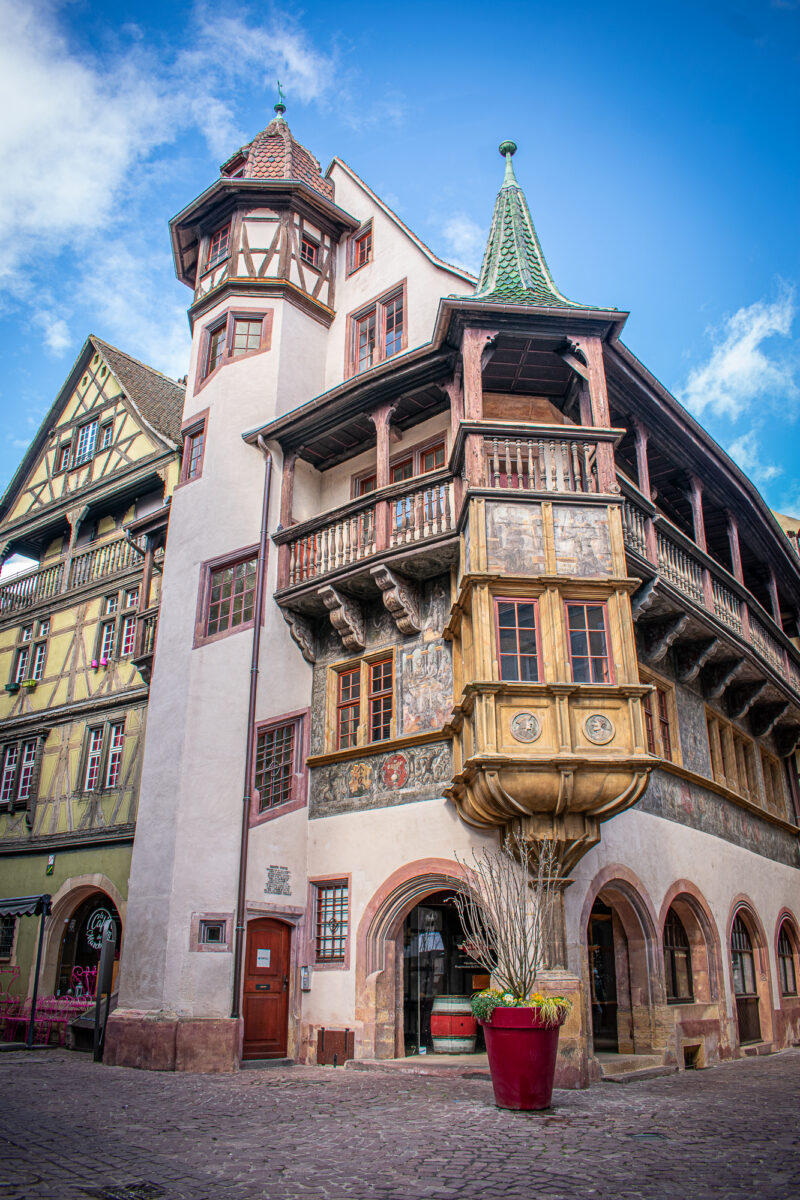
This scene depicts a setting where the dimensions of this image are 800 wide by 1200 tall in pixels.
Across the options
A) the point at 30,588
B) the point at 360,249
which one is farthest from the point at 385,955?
the point at 30,588

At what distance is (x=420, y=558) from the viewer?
14.1 metres

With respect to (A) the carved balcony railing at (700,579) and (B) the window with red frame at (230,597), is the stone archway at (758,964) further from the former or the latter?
(B) the window with red frame at (230,597)

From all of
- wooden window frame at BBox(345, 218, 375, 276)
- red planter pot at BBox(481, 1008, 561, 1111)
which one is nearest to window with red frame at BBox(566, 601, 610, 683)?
red planter pot at BBox(481, 1008, 561, 1111)

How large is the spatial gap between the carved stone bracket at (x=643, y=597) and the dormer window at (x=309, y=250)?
10468 millimetres

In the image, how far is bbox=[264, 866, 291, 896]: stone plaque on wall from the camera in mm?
14516

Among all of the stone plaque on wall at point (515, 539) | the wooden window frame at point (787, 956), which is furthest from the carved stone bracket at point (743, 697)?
the stone plaque on wall at point (515, 539)

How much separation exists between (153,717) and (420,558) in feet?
18.6

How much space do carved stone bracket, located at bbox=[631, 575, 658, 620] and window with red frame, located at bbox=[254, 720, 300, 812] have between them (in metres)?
5.98

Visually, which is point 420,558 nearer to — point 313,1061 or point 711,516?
point 313,1061

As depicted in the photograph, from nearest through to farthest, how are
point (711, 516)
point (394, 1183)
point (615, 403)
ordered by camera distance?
point (394, 1183) < point (615, 403) < point (711, 516)

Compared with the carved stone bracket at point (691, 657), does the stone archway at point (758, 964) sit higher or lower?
lower

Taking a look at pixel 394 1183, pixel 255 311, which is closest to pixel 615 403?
pixel 255 311

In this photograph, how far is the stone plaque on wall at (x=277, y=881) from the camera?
14.5 meters

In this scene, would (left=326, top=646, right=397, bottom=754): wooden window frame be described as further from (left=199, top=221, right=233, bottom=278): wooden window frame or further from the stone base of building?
(left=199, top=221, right=233, bottom=278): wooden window frame
